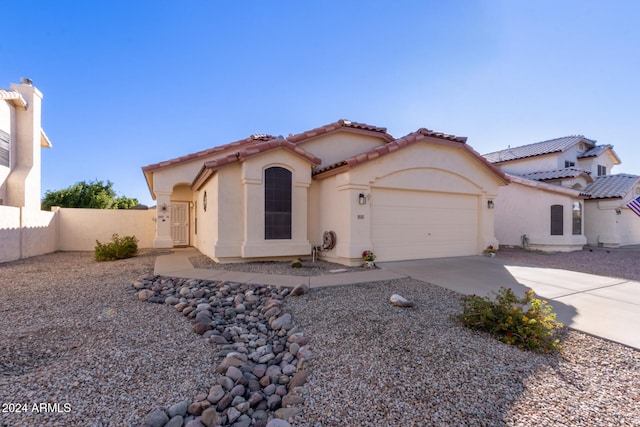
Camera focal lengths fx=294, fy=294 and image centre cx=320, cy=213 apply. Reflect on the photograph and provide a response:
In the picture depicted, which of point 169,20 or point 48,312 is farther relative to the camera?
point 169,20

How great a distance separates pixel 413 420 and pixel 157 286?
234 inches

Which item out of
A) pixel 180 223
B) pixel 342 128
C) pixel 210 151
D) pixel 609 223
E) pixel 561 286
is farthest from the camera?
pixel 609 223

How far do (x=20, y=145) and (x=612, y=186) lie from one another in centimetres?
3231

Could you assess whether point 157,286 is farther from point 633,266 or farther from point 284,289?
point 633,266

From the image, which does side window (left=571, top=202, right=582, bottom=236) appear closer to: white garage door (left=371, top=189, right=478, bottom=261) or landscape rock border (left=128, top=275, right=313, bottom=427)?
white garage door (left=371, top=189, right=478, bottom=261)

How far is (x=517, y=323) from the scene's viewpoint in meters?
4.00

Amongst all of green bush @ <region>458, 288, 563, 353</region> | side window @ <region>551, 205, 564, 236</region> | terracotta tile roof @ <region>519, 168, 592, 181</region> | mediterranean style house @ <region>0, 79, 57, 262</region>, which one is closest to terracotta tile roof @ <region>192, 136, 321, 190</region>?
green bush @ <region>458, 288, 563, 353</region>

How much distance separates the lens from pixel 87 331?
418 cm

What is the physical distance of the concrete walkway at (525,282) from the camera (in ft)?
15.3

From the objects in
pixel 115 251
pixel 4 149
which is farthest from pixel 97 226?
pixel 115 251

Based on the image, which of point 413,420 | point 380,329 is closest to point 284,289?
point 380,329

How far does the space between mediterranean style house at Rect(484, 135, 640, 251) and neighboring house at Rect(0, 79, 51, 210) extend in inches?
936

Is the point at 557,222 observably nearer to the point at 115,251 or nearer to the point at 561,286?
the point at 561,286

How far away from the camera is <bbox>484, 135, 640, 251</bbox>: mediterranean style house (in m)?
14.4
